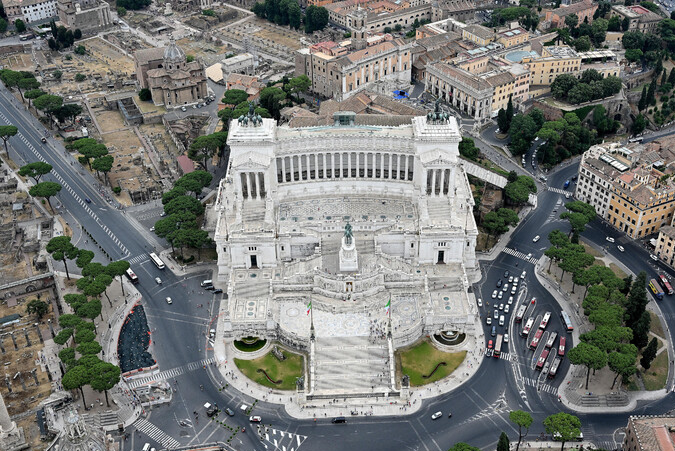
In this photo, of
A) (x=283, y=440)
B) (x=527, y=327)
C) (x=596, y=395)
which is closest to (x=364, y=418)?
(x=283, y=440)

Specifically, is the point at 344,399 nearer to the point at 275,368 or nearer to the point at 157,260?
the point at 275,368

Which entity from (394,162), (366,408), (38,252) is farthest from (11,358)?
(394,162)

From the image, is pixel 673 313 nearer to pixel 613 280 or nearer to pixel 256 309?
pixel 613 280

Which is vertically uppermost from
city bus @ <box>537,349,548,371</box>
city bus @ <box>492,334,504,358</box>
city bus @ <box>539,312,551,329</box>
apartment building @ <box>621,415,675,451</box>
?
apartment building @ <box>621,415,675,451</box>

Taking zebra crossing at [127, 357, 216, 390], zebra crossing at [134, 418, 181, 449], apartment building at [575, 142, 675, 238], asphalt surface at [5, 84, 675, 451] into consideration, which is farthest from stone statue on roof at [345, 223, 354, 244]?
apartment building at [575, 142, 675, 238]

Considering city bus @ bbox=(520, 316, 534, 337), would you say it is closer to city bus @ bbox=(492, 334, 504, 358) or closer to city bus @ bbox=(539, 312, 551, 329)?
city bus @ bbox=(539, 312, 551, 329)

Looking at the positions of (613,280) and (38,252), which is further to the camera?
(38,252)
